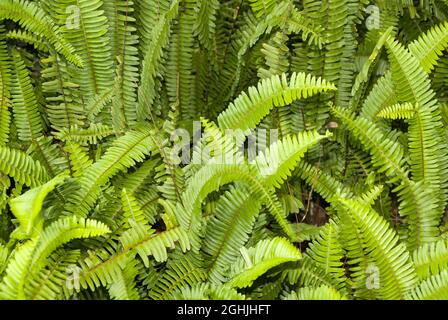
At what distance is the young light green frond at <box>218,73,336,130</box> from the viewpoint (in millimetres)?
2312

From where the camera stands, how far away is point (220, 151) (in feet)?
7.41

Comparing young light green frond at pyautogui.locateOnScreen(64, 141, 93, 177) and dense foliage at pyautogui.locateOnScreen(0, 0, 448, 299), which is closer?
dense foliage at pyautogui.locateOnScreen(0, 0, 448, 299)

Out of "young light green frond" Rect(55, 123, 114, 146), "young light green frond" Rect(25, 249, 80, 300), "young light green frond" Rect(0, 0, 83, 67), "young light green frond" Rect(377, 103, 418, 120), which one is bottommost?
"young light green frond" Rect(25, 249, 80, 300)

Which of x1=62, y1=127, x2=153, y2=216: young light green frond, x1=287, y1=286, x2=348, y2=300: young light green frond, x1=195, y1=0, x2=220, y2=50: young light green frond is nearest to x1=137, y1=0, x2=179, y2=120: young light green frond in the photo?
x1=195, y1=0, x2=220, y2=50: young light green frond

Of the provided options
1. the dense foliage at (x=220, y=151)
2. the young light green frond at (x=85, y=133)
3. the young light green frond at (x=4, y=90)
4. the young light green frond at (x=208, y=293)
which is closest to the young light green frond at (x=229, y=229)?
the dense foliage at (x=220, y=151)

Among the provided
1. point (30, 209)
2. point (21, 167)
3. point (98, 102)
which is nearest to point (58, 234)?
point (30, 209)

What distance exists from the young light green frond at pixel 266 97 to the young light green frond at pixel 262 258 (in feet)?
1.71

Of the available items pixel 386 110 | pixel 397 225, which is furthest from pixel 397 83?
pixel 397 225

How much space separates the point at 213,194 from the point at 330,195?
53 cm

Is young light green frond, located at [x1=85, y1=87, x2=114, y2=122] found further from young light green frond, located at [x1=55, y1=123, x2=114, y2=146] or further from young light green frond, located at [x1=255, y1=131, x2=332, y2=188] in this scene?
young light green frond, located at [x1=255, y1=131, x2=332, y2=188]

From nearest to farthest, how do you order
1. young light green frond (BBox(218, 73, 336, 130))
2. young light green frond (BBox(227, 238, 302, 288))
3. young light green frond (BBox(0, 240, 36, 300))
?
young light green frond (BBox(0, 240, 36, 300)) < young light green frond (BBox(227, 238, 302, 288)) < young light green frond (BBox(218, 73, 336, 130))

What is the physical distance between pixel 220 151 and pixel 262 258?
426mm

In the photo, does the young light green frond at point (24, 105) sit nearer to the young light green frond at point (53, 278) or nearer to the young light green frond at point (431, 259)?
the young light green frond at point (53, 278)

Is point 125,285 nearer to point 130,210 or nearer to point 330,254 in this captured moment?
point 130,210
